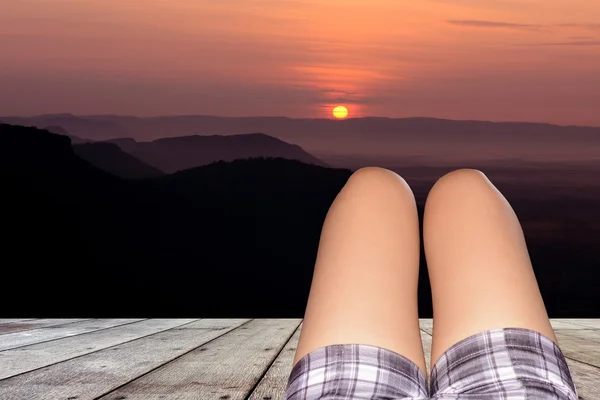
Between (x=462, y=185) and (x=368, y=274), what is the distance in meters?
0.17

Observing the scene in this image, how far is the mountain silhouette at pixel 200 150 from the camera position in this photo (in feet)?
16.4

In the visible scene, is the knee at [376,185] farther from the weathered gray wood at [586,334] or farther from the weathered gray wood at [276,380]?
the weathered gray wood at [586,334]

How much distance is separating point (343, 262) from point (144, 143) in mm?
4475

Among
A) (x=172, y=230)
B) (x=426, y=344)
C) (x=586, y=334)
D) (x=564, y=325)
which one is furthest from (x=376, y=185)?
(x=172, y=230)

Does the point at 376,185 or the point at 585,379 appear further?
the point at 585,379

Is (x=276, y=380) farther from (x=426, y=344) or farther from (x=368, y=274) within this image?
(x=426, y=344)

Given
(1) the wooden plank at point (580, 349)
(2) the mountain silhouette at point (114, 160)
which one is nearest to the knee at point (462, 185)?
(1) the wooden plank at point (580, 349)

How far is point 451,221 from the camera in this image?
0.79m

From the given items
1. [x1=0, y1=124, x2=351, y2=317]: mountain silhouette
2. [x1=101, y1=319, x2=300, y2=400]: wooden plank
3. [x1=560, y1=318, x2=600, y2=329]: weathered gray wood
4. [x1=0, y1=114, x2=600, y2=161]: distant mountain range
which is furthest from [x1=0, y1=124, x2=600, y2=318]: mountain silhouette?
[x1=101, y1=319, x2=300, y2=400]: wooden plank

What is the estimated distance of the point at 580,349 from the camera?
168 cm

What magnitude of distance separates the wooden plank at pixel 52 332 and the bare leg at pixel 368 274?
3.86 ft

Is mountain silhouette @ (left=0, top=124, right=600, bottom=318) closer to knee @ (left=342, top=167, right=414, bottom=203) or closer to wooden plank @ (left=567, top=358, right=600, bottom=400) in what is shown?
wooden plank @ (left=567, top=358, right=600, bottom=400)

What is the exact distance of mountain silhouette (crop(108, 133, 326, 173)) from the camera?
4992 millimetres

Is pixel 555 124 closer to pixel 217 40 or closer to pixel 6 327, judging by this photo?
pixel 217 40
